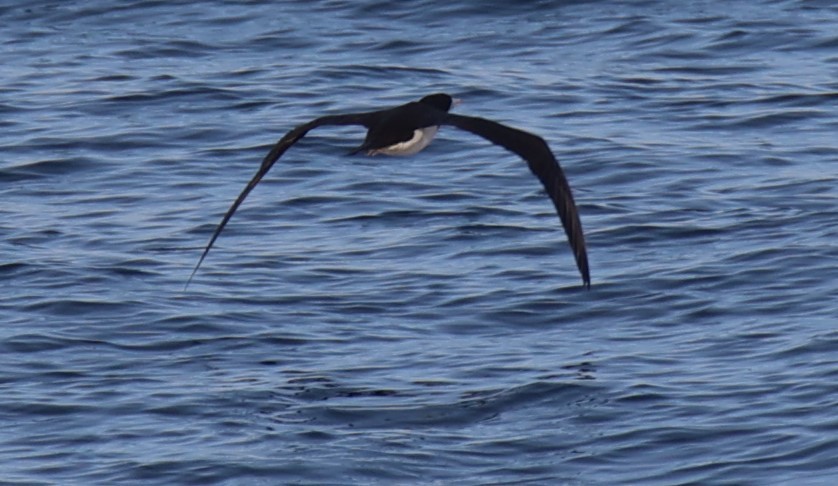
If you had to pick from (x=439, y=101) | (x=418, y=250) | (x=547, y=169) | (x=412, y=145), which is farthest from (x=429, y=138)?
(x=418, y=250)

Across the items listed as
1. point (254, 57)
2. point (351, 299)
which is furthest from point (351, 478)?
point (254, 57)

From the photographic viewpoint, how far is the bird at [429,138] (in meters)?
7.52

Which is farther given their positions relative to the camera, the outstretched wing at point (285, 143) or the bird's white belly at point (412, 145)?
the bird's white belly at point (412, 145)

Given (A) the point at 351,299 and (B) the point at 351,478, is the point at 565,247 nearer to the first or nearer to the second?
(A) the point at 351,299

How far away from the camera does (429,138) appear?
8.60 metres

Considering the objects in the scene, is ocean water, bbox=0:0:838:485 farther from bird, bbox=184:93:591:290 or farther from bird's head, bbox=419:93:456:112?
bird's head, bbox=419:93:456:112

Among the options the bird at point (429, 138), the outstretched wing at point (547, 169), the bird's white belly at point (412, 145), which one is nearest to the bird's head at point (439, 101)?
the bird at point (429, 138)

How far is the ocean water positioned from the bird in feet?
2.73

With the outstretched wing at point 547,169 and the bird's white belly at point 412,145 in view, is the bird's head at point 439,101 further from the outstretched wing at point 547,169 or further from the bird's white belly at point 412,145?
the outstretched wing at point 547,169

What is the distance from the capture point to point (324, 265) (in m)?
10.3

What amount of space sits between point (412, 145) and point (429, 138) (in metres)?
0.24

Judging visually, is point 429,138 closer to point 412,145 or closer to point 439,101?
point 412,145

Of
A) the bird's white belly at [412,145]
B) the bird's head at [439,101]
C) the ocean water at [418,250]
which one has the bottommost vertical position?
the ocean water at [418,250]

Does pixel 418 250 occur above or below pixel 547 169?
below
